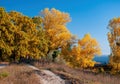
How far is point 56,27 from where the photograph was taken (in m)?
56.7

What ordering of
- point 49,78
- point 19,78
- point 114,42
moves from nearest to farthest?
point 19,78, point 49,78, point 114,42

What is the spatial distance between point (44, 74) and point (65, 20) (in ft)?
131

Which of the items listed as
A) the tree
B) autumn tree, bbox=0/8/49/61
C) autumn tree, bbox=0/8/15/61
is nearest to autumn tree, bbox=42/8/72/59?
the tree

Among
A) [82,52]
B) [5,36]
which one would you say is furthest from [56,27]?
[5,36]

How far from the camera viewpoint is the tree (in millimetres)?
56125

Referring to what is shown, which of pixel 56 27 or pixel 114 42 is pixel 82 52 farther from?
pixel 114 42

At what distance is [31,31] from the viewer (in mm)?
50594

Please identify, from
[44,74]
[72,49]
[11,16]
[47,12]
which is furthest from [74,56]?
[44,74]

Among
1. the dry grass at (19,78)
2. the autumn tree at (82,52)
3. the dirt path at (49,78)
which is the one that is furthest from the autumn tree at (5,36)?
the dry grass at (19,78)

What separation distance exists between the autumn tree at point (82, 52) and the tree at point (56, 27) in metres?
1.69

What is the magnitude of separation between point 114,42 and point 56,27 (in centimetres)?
1601

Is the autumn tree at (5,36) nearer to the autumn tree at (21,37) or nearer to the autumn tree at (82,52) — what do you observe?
the autumn tree at (21,37)

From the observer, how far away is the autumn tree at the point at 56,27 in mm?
56094

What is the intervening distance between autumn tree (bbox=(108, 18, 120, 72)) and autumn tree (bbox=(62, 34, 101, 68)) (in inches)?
479
